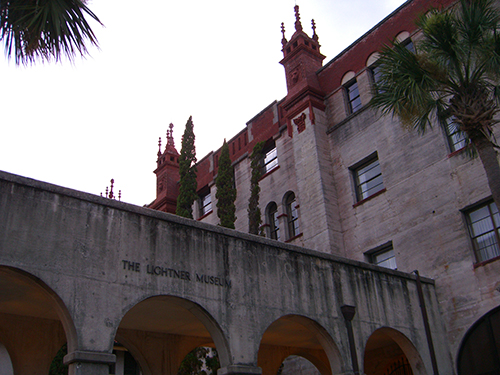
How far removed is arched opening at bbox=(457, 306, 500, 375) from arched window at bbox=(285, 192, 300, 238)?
9959mm

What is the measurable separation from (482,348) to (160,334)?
9.69m

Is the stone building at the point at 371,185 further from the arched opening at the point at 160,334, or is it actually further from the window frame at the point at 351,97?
the arched opening at the point at 160,334

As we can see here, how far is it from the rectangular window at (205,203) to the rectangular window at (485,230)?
54.7 feet

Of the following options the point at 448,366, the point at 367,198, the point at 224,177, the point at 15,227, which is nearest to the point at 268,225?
the point at 224,177

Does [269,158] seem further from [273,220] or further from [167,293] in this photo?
[167,293]

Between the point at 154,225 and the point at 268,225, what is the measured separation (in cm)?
1519

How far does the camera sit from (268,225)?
87.9ft

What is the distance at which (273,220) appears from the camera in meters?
27.1

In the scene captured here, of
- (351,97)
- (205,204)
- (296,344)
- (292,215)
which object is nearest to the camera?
(296,344)

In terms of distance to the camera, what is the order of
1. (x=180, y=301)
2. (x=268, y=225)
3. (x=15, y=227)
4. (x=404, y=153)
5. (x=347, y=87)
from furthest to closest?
(x=268, y=225) → (x=347, y=87) → (x=404, y=153) → (x=180, y=301) → (x=15, y=227)

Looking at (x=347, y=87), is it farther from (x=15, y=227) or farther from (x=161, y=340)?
(x=15, y=227)

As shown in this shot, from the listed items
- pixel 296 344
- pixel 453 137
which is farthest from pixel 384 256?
pixel 296 344

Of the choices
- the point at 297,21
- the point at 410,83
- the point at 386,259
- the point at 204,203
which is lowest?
the point at 386,259

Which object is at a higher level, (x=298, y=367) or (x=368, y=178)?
(x=368, y=178)
